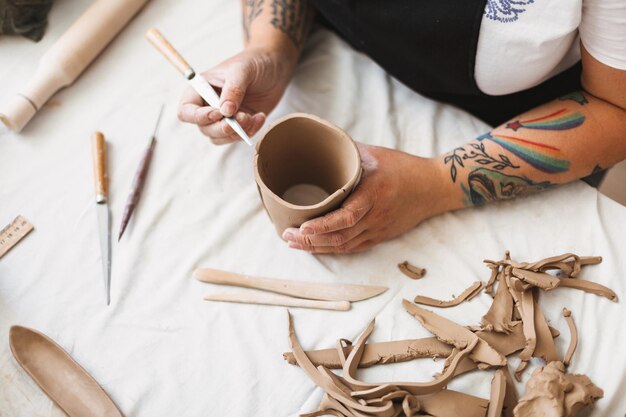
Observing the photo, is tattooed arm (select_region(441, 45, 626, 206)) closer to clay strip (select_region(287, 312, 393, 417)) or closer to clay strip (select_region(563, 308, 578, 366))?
clay strip (select_region(563, 308, 578, 366))

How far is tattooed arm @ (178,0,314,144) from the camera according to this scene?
0.87 metres

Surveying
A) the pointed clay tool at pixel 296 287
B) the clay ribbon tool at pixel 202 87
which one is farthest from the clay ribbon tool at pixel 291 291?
the clay ribbon tool at pixel 202 87

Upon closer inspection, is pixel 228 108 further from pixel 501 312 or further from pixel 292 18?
pixel 501 312

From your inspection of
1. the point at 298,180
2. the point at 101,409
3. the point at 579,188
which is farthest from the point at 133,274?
the point at 579,188

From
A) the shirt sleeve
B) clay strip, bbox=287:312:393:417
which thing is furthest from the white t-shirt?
clay strip, bbox=287:312:393:417

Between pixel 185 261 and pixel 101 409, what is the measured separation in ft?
0.84

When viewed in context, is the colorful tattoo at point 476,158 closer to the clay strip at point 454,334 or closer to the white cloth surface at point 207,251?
the white cloth surface at point 207,251

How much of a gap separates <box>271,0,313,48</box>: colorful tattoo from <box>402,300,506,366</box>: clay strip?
22.0 inches

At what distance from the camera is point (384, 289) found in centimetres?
89

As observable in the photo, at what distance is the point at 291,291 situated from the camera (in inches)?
34.8

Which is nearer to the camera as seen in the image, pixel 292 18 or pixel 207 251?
pixel 207 251

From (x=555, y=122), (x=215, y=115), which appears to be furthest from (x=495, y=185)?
(x=215, y=115)

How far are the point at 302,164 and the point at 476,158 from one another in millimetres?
295

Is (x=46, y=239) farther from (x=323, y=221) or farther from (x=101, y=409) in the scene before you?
(x=323, y=221)
